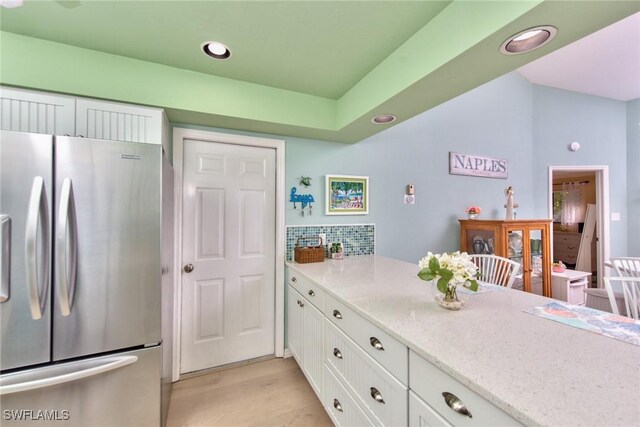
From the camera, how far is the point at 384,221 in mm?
2766

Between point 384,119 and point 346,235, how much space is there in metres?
1.15

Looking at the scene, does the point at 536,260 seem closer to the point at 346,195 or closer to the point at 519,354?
the point at 346,195

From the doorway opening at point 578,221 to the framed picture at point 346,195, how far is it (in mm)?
3296

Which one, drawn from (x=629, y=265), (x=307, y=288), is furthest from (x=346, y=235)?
(x=629, y=265)

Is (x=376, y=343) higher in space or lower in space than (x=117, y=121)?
lower

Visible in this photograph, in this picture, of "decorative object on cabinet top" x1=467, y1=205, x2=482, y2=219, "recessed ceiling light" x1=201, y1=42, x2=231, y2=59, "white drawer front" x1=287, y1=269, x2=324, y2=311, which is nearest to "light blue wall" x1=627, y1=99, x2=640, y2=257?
"decorative object on cabinet top" x1=467, y1=205, x2=482, y2=219

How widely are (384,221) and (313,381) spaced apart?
1659mm

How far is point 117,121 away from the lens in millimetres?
1608

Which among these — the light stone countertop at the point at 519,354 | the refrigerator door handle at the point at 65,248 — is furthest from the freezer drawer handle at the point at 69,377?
the light stone countertop at the point at 519,354

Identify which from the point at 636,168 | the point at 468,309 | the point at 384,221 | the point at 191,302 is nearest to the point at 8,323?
the point at 191,302

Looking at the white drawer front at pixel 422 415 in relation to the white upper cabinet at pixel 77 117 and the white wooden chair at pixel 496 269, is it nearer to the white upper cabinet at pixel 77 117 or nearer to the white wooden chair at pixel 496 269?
the white wooden chair at pixel 496 269

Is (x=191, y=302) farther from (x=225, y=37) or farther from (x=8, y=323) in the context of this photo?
(x=225, y=37)

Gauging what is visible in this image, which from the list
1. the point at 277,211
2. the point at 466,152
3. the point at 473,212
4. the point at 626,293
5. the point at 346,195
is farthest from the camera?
the point at 466,152

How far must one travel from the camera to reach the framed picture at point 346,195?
252cm
